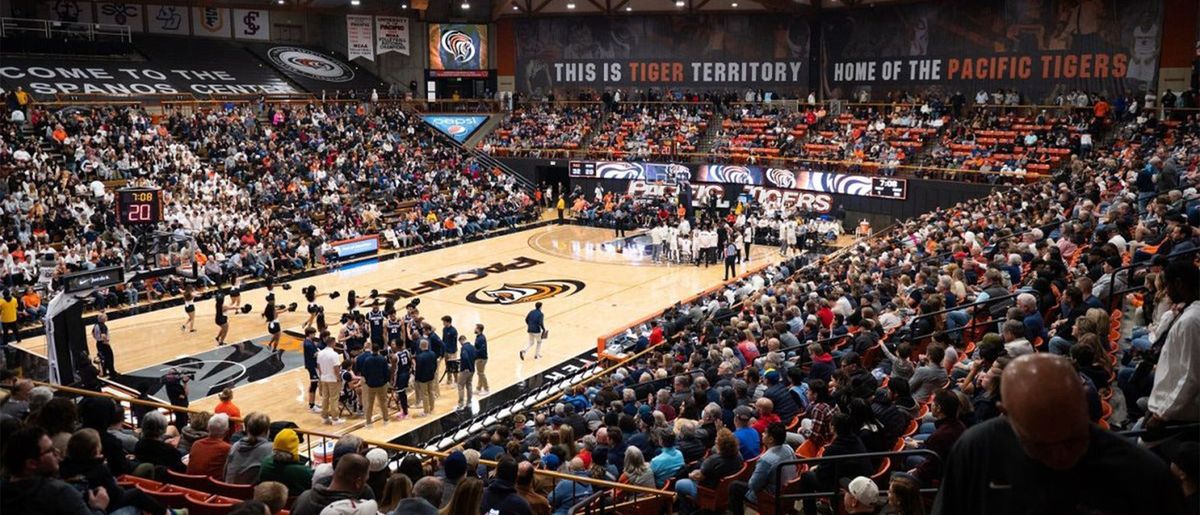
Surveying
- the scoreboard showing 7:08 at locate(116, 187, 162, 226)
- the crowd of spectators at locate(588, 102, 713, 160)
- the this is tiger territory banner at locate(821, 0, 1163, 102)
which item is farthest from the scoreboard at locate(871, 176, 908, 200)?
the scoreboard showing 7:08 at locate(116, 187, 162, 226)

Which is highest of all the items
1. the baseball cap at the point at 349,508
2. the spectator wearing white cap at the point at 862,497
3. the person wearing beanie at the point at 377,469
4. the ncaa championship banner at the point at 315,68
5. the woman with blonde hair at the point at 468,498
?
the ncaa championship banner at the point at 315,68

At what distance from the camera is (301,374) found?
17.2 m

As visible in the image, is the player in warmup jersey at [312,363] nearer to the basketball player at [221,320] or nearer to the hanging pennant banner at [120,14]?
the basketball player at [221,320]

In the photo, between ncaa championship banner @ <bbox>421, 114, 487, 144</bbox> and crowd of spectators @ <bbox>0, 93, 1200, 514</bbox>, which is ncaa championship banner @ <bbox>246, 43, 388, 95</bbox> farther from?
crowd of spectators @ <bbox>0, 93, 1200, 514</bbox>

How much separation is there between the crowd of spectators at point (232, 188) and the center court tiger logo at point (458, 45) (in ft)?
20.0

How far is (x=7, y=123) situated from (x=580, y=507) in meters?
29.5

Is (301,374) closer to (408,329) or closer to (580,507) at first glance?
(408,329)

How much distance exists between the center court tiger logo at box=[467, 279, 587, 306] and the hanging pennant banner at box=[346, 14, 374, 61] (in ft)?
78.5

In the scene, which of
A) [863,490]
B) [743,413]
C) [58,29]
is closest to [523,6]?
[58,29]

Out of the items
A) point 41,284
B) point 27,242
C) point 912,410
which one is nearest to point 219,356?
point 41,284

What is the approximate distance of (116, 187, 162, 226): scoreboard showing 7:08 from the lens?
838 inches

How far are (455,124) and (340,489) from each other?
40.5 metres

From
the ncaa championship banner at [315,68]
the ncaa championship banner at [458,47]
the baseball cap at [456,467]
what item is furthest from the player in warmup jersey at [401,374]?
the ncaa championship banner at [458,47]

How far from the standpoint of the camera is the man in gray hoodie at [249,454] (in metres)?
6.71
